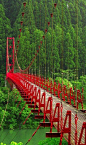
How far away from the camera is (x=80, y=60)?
159 feet

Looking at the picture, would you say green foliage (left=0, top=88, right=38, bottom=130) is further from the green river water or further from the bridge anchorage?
the bridge anchorage

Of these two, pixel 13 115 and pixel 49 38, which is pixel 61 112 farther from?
pixel 49 38

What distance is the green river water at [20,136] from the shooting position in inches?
1092

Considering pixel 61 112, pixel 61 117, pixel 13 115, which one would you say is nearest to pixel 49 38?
pixel 13 115

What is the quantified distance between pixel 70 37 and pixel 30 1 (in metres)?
11.5

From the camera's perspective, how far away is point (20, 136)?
29969 millimetres

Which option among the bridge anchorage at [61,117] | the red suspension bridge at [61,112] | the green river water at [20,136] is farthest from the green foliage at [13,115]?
the bridge anchorage at [61,117]

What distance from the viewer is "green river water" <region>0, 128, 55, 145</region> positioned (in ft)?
91.0

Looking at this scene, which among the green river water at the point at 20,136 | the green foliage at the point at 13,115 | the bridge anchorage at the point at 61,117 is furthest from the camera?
the green foliage at the point at 13,115

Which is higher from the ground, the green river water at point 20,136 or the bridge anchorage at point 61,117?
the bridge anchorage at point 61,117

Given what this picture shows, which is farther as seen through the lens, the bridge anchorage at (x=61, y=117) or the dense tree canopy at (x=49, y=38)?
the dense tree canopy at (x=49, y=38)

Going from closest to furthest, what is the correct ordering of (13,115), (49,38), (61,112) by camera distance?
(61,112), (13,115), (49,38)

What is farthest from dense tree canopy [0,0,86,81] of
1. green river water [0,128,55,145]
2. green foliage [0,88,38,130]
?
green river water [0,128,55,145]

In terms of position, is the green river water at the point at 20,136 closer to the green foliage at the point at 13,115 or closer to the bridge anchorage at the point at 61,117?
the green foliage at the point at 13,115
